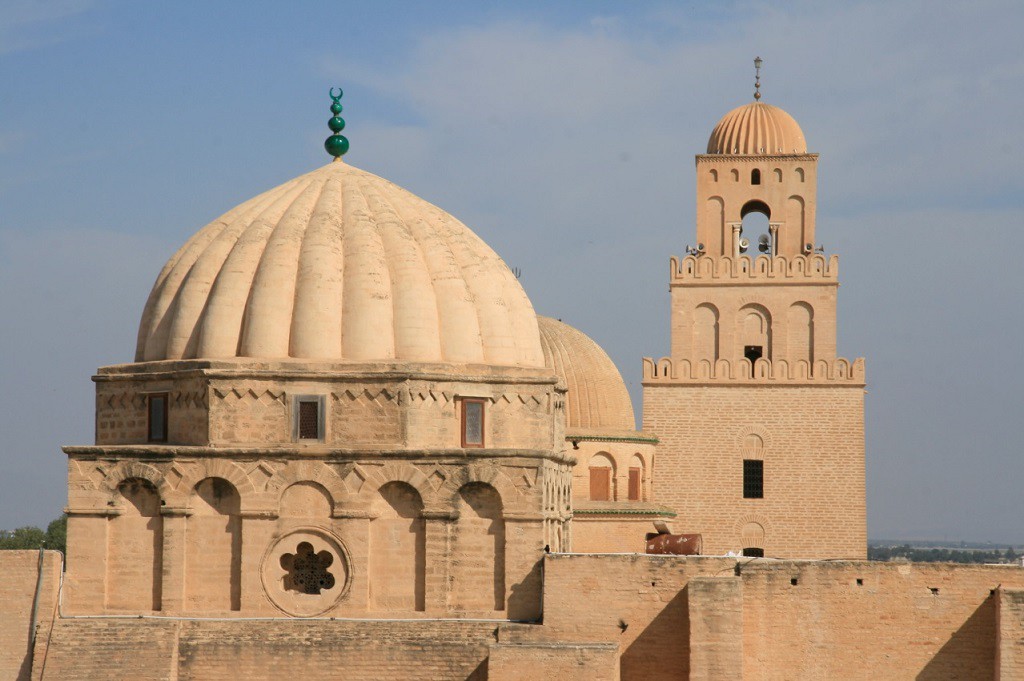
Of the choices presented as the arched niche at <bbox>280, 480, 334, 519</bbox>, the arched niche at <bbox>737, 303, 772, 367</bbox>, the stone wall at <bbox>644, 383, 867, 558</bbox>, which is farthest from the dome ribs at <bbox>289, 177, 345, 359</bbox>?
the arched niche at <bbox>737, 303, 772, 367</bbox>

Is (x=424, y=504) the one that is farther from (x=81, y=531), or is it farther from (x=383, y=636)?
(x=81, y=531)

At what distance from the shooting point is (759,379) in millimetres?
34312

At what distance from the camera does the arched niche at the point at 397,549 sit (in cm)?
2000

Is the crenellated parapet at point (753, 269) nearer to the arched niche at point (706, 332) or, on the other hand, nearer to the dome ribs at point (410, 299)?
the arched niche at point (706, 332)

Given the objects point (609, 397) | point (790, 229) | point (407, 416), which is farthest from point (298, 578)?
point (790, 229)

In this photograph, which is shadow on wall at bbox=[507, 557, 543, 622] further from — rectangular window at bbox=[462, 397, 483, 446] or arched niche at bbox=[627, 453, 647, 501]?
arched niche at bbox=[627, 453, 647, 501]

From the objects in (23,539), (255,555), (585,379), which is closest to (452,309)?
(255,555)

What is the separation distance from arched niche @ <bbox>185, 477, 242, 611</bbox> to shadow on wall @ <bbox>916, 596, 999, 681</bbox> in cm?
793

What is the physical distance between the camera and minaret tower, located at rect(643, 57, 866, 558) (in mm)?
33625

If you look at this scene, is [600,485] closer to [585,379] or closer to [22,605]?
[585,379]

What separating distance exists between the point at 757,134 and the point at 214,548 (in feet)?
62.8

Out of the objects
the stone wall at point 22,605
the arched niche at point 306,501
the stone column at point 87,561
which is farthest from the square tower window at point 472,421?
the stone wall at point 22,605

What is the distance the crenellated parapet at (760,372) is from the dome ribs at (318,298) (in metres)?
14.4

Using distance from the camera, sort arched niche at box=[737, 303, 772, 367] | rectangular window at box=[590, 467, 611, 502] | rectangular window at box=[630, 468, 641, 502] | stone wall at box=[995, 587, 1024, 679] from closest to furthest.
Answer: stone wall at box=[995, 587, 1024, 679], rectangular window at box=[590, 467, 611, 502], rectangular window at box=[630, 468, 641, 502], arched niche at box=[737, 303, 772, 367]
